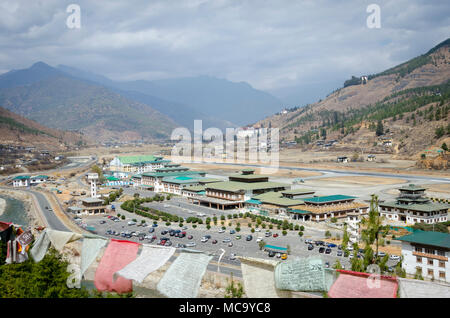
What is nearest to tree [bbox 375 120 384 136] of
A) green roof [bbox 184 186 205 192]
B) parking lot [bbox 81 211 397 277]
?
green roof [bbox 184 186 205 192]

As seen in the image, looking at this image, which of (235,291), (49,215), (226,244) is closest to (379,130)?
(49,215)

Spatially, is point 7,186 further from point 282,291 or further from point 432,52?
point 432,52

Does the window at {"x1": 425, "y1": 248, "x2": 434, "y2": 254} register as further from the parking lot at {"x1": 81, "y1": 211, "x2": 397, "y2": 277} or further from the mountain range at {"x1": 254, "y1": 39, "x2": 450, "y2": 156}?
the mountain range at {"x1": 254, "y1": 39, "x2": 450, "y2": 156}

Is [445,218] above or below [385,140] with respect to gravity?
below

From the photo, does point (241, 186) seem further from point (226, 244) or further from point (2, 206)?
point (2, 206)

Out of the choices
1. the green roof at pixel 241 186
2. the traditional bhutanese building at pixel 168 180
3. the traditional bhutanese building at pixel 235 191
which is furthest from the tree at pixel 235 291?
the traditional bhutanese building at pixel 168 180

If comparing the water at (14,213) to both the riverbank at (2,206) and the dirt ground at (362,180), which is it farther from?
the dirt ground at (362,180)
